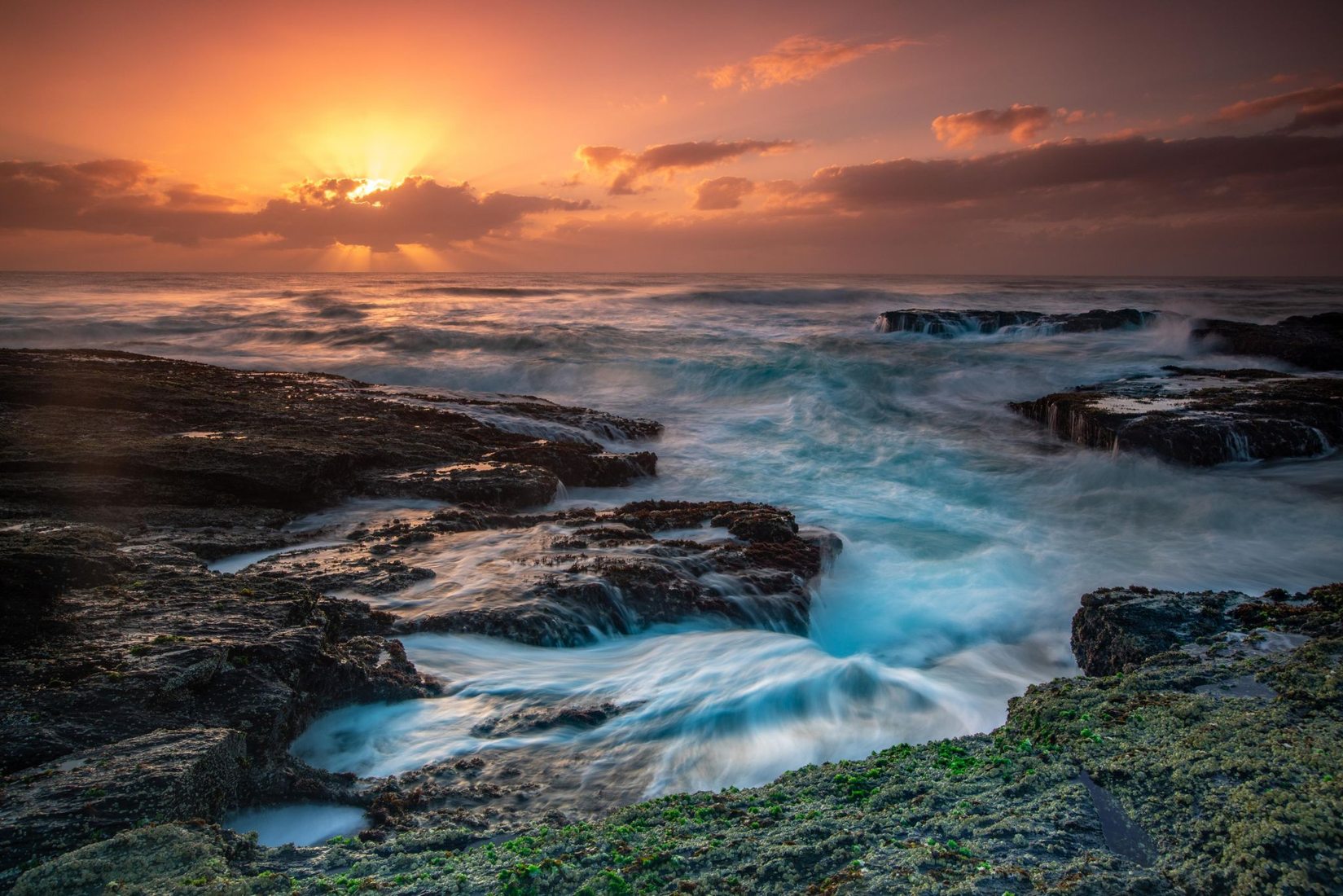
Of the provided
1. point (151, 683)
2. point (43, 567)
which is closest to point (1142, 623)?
point (151, 683)

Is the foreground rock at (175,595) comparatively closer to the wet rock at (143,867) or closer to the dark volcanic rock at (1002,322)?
the wet rock at (143,867)

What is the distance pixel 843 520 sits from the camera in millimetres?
9516

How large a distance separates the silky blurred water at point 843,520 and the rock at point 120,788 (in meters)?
0.79

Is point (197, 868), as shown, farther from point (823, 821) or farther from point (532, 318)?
point (532, 318)

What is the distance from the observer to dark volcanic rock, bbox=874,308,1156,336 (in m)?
24.2

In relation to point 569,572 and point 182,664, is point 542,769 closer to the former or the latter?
point 182,664

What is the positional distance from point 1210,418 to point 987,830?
11.4m

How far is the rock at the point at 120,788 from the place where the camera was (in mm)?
2365

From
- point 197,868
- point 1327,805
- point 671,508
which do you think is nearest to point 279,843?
point 197,868

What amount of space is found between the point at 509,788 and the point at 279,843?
95cm

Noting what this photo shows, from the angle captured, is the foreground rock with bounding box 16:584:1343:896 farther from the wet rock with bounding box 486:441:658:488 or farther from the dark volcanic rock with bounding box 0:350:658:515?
the wet rock with bounding box 486:441:658:488

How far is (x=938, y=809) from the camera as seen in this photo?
253cm

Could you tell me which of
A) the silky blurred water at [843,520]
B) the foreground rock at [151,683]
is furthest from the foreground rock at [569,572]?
the foreground rock at [151,683]

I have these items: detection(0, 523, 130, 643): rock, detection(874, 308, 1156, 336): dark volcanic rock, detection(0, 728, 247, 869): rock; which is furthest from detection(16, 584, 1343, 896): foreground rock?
detection(874, 308, 1156, 336): dark volcanic rock
